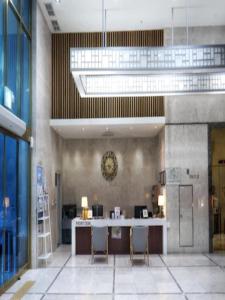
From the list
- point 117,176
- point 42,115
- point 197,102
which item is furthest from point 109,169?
point 42,115

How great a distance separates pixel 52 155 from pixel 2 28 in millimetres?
5205

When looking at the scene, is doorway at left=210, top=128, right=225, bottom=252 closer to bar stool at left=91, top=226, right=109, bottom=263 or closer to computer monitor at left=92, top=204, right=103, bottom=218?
computer monitor at left=92, top=204, right=103, bottom=218

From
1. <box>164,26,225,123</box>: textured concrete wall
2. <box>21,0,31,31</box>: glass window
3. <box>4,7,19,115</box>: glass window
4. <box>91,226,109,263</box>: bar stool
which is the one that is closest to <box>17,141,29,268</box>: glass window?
<box>4,7,19,115</box>: glass window

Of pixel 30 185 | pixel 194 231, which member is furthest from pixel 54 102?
pixel 194 231

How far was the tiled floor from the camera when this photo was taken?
7578 millimetres

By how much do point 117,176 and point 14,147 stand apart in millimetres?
6708

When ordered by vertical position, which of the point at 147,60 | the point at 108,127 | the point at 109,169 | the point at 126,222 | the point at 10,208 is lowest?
the point at 126,222

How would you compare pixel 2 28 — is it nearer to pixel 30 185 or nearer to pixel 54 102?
pixel 30 185

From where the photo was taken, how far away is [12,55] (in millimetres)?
8602

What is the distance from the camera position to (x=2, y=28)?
309 inches

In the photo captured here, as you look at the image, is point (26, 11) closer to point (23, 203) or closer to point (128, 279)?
point (23, 203)

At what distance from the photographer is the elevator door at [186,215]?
39.0 feet

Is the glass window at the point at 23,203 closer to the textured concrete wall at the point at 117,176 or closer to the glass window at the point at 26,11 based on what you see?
the glass window at the point at 26,11

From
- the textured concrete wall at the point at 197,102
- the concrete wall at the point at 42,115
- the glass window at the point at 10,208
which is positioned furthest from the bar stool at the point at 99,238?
the textured concrete wall at the point at 197,102
